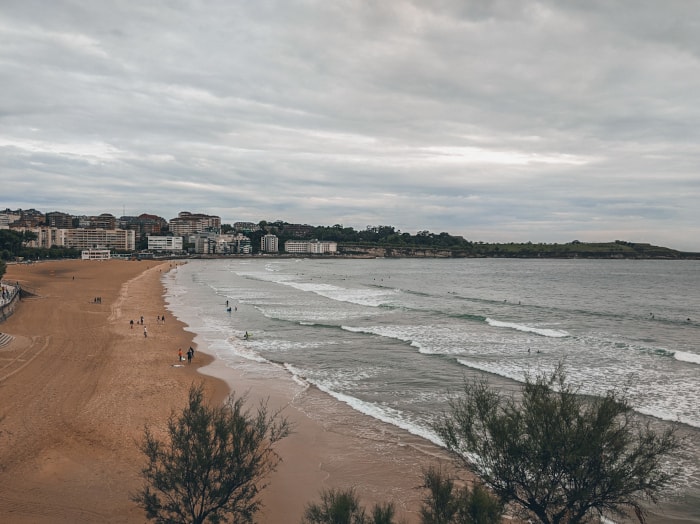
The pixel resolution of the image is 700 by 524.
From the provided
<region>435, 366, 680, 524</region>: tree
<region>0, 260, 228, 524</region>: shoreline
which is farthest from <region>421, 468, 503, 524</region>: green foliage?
<region>0, 260, 228, 524</region>: shoreline

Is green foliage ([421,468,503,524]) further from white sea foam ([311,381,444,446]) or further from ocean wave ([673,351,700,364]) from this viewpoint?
ocean wave ([673,351,700,364])

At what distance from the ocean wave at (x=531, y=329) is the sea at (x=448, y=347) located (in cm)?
10

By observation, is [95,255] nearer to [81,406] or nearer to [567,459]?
[81,406]

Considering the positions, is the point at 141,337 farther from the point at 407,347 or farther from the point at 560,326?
the point at 560,326

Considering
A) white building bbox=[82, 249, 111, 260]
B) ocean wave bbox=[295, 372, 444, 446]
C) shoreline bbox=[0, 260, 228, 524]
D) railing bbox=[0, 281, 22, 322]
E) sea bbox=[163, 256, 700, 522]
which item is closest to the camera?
shoreline bbox=[0, 260, 228, 524]

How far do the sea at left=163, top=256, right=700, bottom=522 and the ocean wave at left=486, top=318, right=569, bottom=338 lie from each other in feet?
0.32

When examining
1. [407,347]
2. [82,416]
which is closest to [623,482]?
[82,416]

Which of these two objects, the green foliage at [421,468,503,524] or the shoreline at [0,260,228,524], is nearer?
the green foliage at [421,468,503,524]

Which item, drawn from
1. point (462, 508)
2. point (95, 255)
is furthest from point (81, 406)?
point (95, 255)

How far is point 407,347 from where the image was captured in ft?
108

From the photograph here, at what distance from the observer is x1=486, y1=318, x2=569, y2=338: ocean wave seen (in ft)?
127

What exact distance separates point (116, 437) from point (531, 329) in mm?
32761

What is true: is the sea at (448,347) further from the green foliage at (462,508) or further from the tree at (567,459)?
the green foliage at (462,508)

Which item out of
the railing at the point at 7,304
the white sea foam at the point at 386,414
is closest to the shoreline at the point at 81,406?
the railing at the point at 7,304
